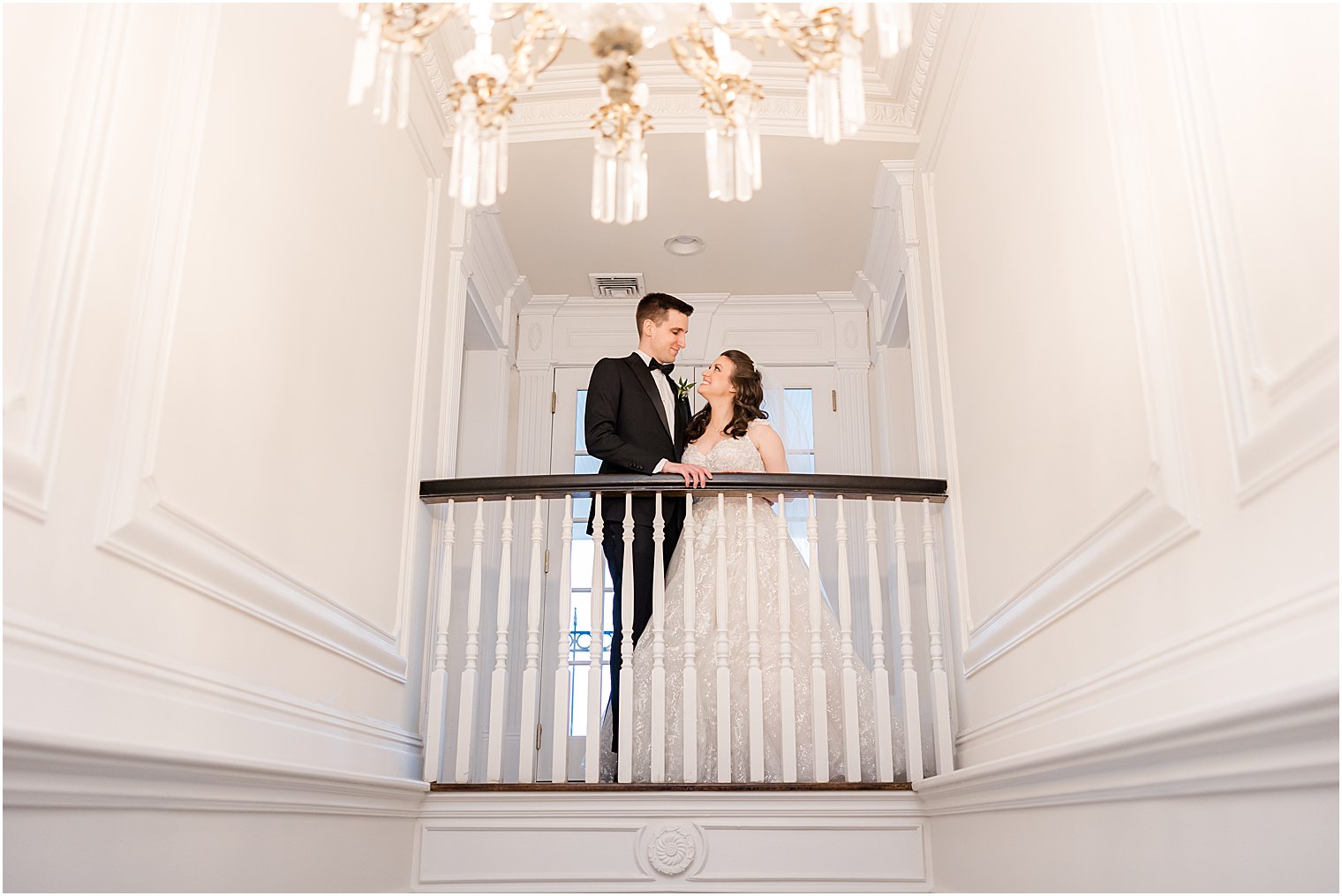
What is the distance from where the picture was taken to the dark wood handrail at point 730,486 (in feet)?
12.4

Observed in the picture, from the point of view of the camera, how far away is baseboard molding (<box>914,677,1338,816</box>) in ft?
4.53

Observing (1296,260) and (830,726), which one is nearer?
(1296,260)

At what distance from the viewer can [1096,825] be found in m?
A: 2.21

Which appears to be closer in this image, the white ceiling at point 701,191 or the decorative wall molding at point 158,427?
the decorative wall molding at point 158,427

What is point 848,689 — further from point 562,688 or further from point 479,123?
→ point 479,123

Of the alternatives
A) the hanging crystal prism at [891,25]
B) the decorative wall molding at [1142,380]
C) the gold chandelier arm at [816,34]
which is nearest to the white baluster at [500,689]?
the decorative wall molding at [1142,380]

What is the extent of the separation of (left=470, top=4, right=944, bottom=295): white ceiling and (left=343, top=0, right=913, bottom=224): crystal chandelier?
203 cm

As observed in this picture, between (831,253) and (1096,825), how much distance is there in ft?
12.1

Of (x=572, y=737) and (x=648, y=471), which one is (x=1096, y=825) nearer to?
(x=648, y=471)

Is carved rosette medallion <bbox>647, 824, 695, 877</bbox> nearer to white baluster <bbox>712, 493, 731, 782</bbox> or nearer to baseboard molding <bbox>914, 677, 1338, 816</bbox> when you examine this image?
white baluster <bbox>712, 493, 731, 782</bbox>

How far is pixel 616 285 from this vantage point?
5715mm

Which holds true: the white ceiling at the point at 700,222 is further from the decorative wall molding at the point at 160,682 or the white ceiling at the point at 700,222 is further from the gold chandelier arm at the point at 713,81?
the decorative wall molding at the point at 160,682

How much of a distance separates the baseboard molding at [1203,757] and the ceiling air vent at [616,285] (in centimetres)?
365

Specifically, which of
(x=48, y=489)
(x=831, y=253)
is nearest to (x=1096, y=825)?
(x=48, y=489)
